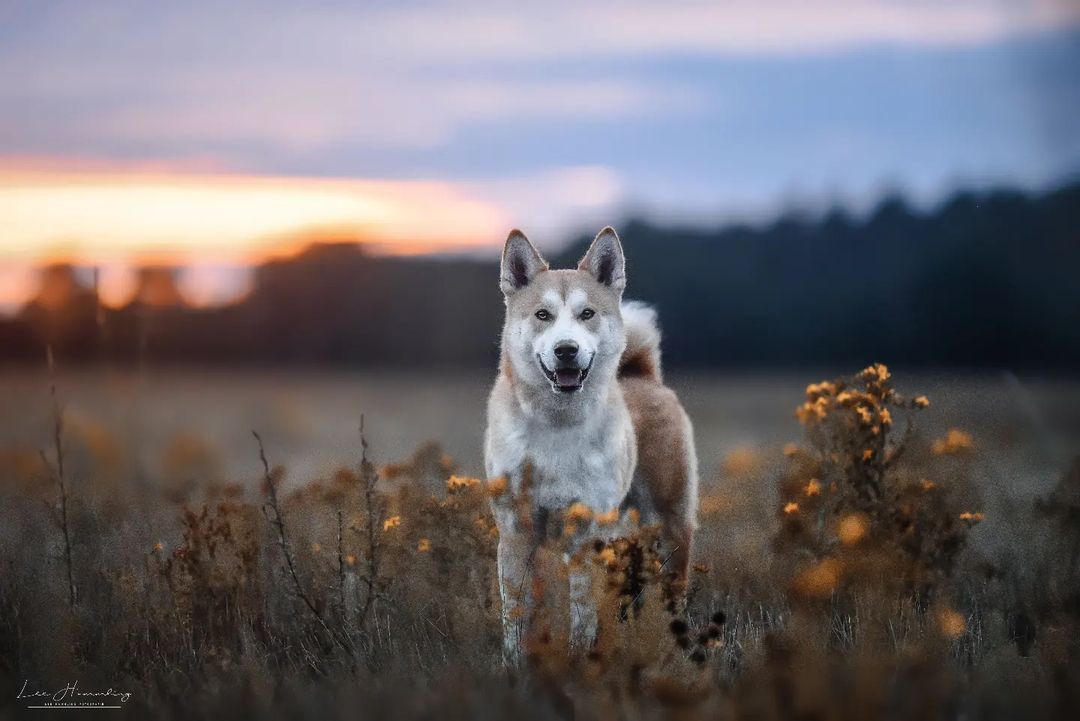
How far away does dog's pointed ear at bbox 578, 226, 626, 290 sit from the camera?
5492 mm

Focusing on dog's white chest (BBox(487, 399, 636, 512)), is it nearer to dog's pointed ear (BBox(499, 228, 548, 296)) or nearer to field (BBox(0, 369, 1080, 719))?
Answer: field (BBox(0, 369, 1080, 719))

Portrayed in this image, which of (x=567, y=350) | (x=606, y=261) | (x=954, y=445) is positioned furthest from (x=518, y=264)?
(x=954, y=445)

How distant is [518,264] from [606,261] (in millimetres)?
480

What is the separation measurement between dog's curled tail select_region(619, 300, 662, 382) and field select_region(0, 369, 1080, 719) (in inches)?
23.3

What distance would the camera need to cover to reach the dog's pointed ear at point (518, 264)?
5.41 meters

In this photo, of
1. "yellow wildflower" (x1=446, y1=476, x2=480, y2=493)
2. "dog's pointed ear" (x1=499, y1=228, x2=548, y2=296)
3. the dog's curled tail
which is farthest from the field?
"dog's pointed ear" (x1=499, y1=228, x2=548, y2=296)

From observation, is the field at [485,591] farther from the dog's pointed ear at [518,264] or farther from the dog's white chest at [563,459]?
the dog's pointed ear at [518,264]

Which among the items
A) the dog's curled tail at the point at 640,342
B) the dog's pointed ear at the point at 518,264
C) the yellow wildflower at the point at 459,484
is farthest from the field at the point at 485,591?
the dog's pointed ear at the point at 518,264

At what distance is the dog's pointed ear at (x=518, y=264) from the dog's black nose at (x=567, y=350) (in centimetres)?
68

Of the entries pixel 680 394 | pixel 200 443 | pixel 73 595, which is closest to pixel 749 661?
pixel 680 394

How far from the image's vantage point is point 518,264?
548cm

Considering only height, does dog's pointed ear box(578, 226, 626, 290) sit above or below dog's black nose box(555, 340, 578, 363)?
above
